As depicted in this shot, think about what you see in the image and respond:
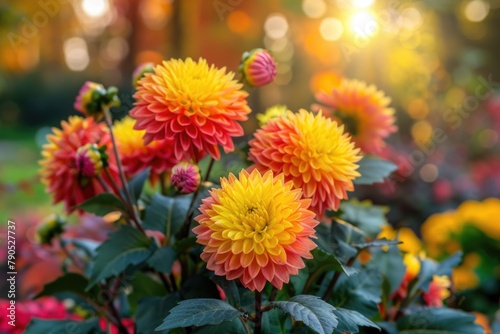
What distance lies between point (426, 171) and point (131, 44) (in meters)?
7.53

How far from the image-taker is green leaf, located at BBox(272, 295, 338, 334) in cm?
63

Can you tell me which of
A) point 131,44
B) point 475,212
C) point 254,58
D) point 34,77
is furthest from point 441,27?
point 34,77

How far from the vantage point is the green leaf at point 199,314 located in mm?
640

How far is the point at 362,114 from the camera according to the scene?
1.02 meters

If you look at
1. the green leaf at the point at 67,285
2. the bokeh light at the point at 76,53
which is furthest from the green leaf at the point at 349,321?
the bokeh light at the point at 76,53

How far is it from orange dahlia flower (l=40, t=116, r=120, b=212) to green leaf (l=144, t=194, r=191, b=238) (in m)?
0.10

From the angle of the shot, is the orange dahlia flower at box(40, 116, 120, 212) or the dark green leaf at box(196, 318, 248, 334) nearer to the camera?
the dark green leaf at box(196, 318, 248, 334)

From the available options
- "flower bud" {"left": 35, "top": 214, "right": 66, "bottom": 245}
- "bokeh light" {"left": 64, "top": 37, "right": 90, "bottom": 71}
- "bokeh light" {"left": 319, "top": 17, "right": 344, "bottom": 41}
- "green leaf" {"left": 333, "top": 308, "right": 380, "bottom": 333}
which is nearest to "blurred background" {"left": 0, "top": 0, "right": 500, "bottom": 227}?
"bokeh light" {"left": 319, "top": 17, "right": 344, "bottom": 41}

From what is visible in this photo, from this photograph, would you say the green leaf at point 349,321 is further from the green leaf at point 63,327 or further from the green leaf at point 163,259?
the green leaf at point 63,327

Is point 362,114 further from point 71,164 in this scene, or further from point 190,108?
point 71,164

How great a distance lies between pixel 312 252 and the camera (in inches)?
29.0

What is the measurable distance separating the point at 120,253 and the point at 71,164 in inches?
6.4

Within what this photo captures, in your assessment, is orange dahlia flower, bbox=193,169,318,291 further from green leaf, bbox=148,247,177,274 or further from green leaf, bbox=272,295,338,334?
green leaf, bbox=148,247,177,274

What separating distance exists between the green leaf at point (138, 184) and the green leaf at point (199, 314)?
0.90ft
